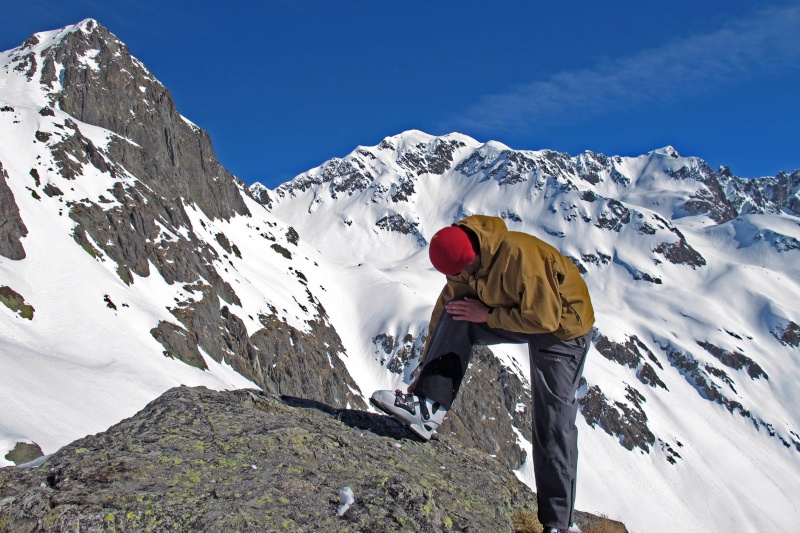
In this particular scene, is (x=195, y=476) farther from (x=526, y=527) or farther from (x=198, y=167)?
(x=198, y=167)

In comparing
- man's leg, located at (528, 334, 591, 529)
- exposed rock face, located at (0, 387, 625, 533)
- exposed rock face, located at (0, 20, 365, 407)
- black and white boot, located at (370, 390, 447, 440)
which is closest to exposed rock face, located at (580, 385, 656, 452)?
exposed rock face, located at (0, 20, 365, 407)

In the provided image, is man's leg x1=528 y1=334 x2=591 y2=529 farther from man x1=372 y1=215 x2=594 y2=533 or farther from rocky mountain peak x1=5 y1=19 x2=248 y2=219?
rocky mountain peak x1=5 y1=19 x2=248 y2=219

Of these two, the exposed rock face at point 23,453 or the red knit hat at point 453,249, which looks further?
the exposed rock face at point 23,453

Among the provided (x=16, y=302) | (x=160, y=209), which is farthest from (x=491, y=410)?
(x=16, y=302)

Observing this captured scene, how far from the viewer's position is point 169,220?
86250mm

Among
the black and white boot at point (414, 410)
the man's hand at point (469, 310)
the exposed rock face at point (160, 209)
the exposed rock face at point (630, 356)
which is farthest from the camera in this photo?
the exposed rock face at point (630, 356)

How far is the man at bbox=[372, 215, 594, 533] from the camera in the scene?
571 centimetres

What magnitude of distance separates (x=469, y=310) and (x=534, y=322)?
81 centimetres

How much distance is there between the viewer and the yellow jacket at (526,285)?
223 inches

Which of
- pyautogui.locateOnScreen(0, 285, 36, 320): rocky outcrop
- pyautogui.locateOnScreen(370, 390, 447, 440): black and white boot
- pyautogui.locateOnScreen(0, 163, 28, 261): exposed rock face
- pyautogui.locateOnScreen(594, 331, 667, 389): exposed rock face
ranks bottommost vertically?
pyautogui.locateOnScreen(370, 390, 447, 440): black and white boot

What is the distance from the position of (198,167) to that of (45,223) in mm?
66944

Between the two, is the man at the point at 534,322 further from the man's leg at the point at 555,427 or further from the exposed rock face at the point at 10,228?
the exposed rock face at the point at 10,228

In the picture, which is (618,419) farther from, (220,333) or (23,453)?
(23,453)

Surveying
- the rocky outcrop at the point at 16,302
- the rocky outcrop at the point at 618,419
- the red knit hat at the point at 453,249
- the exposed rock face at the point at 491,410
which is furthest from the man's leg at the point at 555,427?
the rocky outcrop at the point at 618,419
